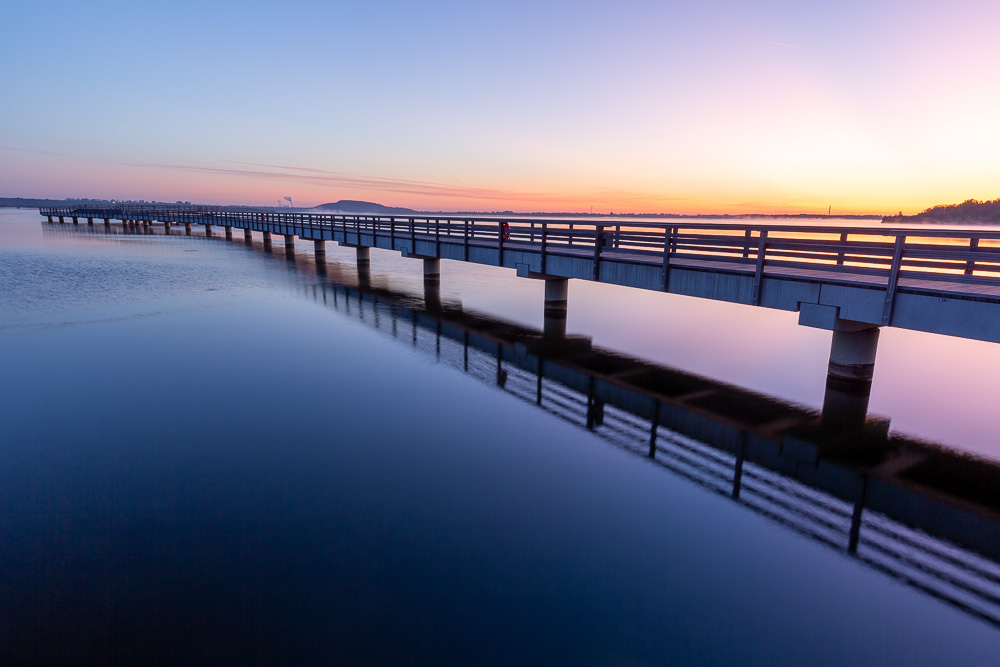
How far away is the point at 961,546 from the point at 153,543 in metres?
10.7

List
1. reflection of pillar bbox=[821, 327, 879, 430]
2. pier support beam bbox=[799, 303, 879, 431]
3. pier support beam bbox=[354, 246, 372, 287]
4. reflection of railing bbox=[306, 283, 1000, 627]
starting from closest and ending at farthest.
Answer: reflection of railing bbox=[306, 283, 1000, 627] < pier support beam bbox=[799, 303, 879, 431] < reflection of pillar bbox=[821, 327, 879, 430] < pier support beam bbox=[354, 246, 372, 287]

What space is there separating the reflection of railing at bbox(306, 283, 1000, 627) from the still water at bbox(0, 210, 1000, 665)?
341mm

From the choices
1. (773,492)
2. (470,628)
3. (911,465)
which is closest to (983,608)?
(773,492)

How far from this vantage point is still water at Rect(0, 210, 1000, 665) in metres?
5.30

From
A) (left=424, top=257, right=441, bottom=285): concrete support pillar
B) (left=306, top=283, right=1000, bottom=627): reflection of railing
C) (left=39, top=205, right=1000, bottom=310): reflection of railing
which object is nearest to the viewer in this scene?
(left=306, top=283, right=1000, bottom=627): reflection of railing

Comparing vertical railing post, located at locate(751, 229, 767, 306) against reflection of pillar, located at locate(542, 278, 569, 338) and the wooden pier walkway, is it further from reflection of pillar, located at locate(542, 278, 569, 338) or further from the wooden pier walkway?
reflection of pillar, located at locate(542, 278, 569, 338)

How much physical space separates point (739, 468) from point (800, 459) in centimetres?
138

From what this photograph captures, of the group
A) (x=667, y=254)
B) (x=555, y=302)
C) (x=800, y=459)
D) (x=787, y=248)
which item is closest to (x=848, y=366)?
(x=787, y=248)

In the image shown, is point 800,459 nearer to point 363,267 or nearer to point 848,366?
point 848,366

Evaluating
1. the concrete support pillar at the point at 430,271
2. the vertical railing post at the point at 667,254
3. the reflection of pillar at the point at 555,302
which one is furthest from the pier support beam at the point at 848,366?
the concrete support pillar at the point at 430,271

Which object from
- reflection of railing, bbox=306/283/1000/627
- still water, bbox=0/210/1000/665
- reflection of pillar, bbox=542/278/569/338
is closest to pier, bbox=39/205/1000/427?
reflection of pillar, bbox=542/278/569/338

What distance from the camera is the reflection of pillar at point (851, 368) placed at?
12445 millimetres

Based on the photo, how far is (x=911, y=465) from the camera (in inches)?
363

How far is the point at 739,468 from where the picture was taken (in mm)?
9156
